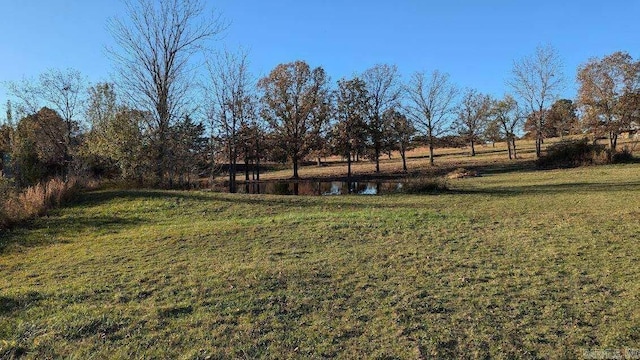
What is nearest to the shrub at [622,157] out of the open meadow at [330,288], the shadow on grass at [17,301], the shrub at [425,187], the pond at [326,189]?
the pond at [326,189]

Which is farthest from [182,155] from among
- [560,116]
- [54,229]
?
[560,116]

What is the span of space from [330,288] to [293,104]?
33785mm

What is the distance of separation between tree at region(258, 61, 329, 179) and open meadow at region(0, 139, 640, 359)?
92.9 ft

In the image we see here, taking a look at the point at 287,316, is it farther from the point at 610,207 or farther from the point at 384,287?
the point at 610,207

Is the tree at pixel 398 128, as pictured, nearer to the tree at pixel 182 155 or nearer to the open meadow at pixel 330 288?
the tree at pixel 182 155

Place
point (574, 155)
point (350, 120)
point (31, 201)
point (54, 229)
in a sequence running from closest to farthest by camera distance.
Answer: point (54, 229)
point (31, 201)
point (574, 155)
point (350, 120)

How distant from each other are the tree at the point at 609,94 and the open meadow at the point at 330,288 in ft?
100

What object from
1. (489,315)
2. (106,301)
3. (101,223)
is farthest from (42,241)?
(489,315)

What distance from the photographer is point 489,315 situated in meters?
3.90

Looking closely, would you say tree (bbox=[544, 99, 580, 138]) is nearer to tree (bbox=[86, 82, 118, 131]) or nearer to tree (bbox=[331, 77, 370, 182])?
tree (bbox=[331, 77, 370, 182])

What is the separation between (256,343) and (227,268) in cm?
240

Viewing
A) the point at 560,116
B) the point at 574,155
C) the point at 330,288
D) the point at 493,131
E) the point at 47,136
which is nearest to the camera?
the point at 330,288

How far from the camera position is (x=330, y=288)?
4.80 metres

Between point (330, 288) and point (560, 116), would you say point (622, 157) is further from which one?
point (330, 288)
